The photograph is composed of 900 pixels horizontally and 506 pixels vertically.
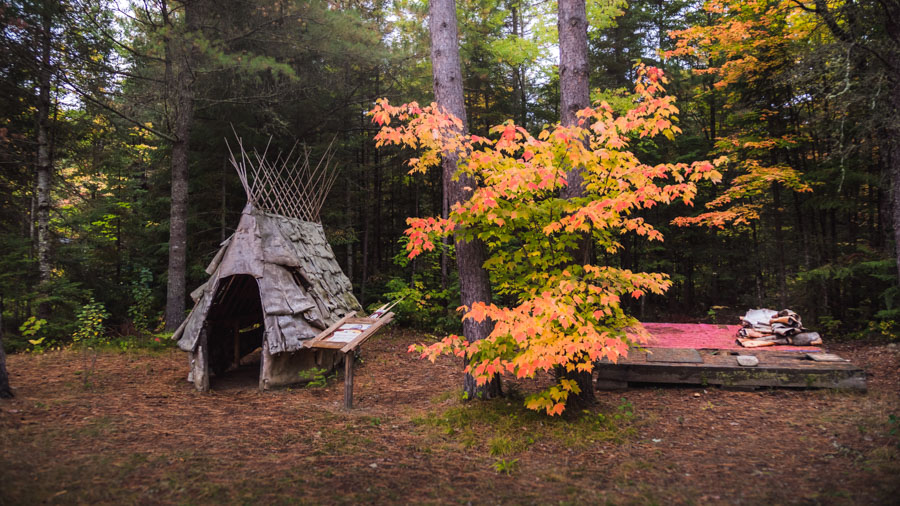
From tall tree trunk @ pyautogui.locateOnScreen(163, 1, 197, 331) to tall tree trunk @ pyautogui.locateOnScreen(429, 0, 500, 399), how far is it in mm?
5563

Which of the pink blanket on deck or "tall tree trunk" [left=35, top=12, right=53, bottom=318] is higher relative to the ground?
"tall tree trunk" [left=35, top=12, right=53, bottom=318]

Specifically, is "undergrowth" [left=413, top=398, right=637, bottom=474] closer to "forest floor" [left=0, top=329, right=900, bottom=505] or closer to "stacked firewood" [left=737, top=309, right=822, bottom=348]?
"forest floor" [left=0, top=329, right=900, bottom=505]

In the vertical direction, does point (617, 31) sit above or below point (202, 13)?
above

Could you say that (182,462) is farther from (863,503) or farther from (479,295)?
(863,503)

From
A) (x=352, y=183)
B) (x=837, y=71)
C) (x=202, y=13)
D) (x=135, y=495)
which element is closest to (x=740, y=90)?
(x=837, y=71)

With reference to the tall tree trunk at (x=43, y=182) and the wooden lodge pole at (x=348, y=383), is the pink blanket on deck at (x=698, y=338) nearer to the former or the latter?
the wooden lodge pole at (x=348, y=383)

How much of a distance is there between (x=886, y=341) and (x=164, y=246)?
51.6 ft

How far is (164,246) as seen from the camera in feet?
36.1

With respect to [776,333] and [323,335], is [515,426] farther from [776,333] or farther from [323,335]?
[776,333]

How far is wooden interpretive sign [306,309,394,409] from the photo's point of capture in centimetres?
531

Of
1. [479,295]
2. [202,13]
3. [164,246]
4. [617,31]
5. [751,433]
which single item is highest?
[617,31]

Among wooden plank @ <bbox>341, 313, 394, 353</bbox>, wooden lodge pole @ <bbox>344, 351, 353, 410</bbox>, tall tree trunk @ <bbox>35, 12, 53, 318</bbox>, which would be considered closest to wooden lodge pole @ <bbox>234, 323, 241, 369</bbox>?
wooden plank @ <bbox>341, 313, 394, 353</bbox>

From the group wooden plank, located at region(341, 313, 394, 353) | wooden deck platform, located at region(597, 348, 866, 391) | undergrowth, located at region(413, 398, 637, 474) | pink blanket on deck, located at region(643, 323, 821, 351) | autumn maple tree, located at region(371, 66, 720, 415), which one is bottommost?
undergrowth, located at region(413, 398, 637, 474)

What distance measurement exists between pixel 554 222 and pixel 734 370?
12.5ft
